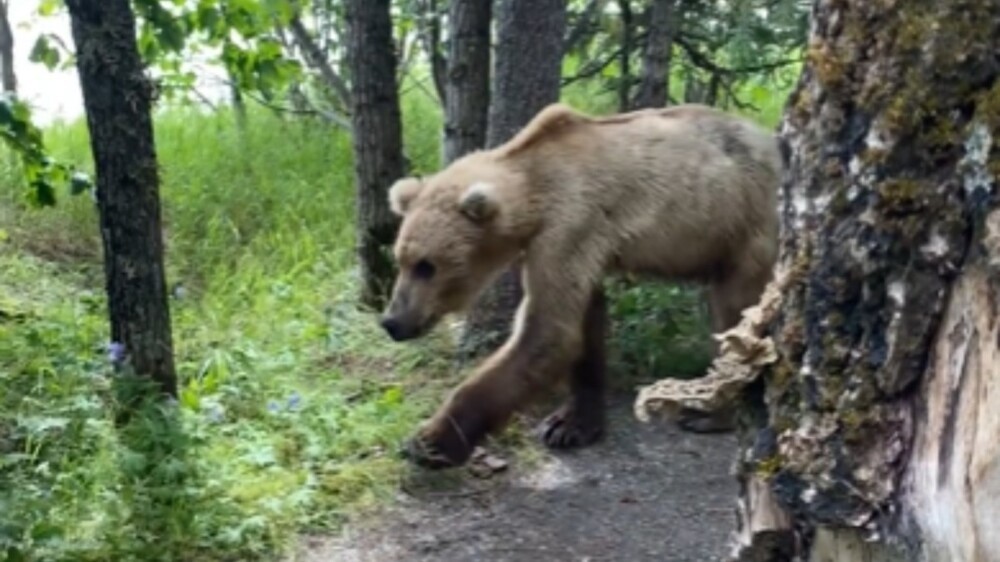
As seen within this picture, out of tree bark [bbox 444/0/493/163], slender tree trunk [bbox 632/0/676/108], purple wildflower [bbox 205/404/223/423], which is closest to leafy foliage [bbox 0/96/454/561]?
purple wildflower [bbox 205/404/223/423]

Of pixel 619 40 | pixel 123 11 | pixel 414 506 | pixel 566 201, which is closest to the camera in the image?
pixel 123 11

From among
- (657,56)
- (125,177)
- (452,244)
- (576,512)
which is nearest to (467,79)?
(657,56)

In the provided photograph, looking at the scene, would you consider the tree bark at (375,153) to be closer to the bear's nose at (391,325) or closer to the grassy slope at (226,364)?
the grassy slope at (226,364)

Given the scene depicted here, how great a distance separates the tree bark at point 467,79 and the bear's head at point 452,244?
1.47 m

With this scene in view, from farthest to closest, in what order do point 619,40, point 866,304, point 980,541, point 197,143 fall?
point 197,143
point 619,40
point 866,304
point 980,541

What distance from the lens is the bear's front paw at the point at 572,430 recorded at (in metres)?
5.89

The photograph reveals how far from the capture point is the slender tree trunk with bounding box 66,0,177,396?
4844 mm

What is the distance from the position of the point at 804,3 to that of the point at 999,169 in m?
4.88

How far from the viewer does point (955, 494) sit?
7.51ft

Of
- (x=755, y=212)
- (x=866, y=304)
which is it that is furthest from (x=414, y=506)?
(x=866, y=304)

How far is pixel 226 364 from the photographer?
6.24 meters

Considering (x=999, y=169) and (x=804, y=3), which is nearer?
(x=999, y=169)

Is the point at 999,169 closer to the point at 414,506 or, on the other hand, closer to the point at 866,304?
the point at 866,304

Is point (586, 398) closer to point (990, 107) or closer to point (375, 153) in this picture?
point (375, 153)
